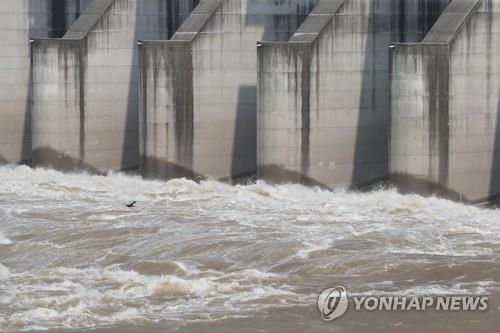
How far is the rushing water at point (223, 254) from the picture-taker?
2027cm

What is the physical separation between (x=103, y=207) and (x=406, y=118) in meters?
6.98

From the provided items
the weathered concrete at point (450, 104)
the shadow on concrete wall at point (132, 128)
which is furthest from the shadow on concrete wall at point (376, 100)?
the shadow on concrete wall at point (132, 128)

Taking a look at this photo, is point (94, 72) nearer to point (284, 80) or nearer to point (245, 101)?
point (245, 101)

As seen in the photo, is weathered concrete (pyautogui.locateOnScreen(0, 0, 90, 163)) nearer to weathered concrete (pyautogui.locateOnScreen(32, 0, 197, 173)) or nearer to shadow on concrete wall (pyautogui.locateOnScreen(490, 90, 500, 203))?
weathered concrete (pyautogui.locateOnScreen(32, 0, 197, 173))

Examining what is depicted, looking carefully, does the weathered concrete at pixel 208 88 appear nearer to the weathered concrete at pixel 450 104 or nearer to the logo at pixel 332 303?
the weathered concrete at pixel 450 104

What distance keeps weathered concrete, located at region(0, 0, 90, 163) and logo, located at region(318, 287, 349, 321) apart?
1815cm

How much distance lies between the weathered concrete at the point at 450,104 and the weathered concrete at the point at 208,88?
17.4 ft

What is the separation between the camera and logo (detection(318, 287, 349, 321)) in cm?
2009

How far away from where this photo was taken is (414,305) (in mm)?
20422

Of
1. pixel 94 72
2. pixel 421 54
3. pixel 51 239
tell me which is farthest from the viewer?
Answer: pixel 94 72

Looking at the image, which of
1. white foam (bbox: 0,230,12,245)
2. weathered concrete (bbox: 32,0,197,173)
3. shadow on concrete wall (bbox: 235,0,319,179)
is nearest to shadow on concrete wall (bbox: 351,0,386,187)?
shadow on concrete wall (bbox: 235,0,319,179)

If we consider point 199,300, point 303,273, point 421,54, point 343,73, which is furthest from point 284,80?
point 199,300

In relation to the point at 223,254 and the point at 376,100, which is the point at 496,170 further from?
the point at 223,254

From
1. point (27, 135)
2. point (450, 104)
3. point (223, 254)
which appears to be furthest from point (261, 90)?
point (27, 135)
